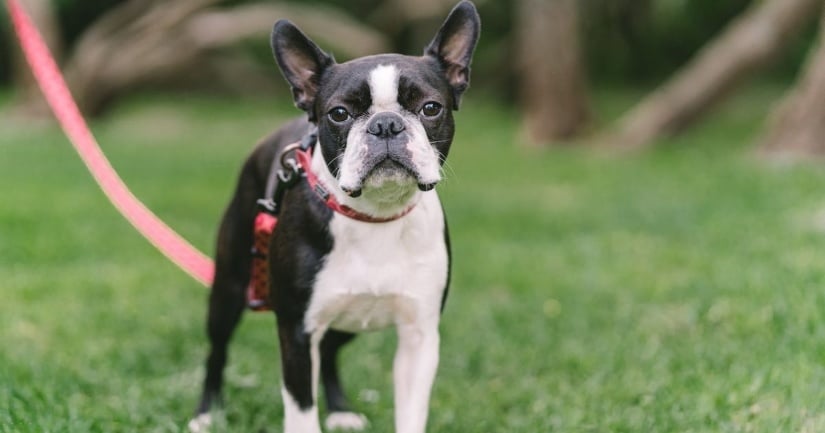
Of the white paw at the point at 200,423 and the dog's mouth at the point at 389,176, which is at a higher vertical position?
the dog's mouth at the point at 389,176

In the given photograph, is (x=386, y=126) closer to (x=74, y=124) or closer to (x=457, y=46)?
(x=457, y=46)

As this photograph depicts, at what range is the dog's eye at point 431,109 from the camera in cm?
337

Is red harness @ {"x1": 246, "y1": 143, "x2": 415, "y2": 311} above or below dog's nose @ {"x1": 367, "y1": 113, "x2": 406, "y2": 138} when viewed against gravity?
→ below

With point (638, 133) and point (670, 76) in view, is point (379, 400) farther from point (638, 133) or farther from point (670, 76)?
point (670, 76)

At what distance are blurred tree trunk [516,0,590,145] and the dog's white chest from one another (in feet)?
37.1

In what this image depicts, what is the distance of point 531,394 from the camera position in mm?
4695

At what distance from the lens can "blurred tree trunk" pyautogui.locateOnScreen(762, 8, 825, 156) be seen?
1014 centimetres

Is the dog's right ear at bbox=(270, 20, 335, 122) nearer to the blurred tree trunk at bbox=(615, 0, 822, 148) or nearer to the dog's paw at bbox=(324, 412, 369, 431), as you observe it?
the dog's paw at bbox=(324, 412, 369, 431)

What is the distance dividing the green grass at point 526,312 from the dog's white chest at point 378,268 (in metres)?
0.92

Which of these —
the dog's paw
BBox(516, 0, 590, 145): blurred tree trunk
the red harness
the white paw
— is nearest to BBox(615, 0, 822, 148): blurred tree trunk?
BBox(516, 0, 590, 145): blurred tree trunk

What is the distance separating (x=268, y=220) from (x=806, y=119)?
26.0 feet

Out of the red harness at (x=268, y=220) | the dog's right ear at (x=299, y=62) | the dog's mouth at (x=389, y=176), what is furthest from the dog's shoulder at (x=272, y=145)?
the dog's mouth at (x=389, y=176)

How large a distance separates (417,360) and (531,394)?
1.24 meters

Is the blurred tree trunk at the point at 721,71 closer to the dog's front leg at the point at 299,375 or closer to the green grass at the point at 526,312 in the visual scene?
the green grass at the point at 526,312
